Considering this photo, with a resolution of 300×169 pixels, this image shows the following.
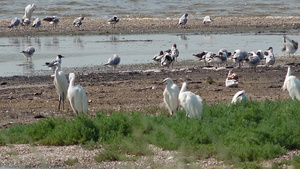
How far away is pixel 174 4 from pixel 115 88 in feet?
130

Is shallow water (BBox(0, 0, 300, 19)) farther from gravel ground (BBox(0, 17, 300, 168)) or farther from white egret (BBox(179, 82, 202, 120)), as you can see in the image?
white egret (BBox(179, 82, 202, 120))

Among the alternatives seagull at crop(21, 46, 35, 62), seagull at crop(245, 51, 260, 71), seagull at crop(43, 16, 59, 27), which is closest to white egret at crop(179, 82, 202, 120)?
seagull at crop(245, 51, 260, 71)

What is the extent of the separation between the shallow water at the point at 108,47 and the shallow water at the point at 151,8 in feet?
42.9

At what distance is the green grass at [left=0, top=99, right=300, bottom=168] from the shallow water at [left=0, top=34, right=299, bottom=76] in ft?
33.8

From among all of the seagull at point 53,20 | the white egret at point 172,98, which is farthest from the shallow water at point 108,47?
the white egret at point 172,98

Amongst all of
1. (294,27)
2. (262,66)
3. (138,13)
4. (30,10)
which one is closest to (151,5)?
(138,13)

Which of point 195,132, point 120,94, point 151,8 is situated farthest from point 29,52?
point 151,8

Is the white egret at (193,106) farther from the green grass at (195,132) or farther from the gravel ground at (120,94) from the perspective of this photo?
the gravel ground at (120,94)

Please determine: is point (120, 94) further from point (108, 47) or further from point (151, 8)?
point (151, 8)

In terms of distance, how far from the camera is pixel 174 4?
55781 mm

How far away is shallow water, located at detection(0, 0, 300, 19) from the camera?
4772cm

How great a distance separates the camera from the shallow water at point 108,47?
23844mm

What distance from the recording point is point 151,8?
2071 inches

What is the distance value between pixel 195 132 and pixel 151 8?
141 ft
